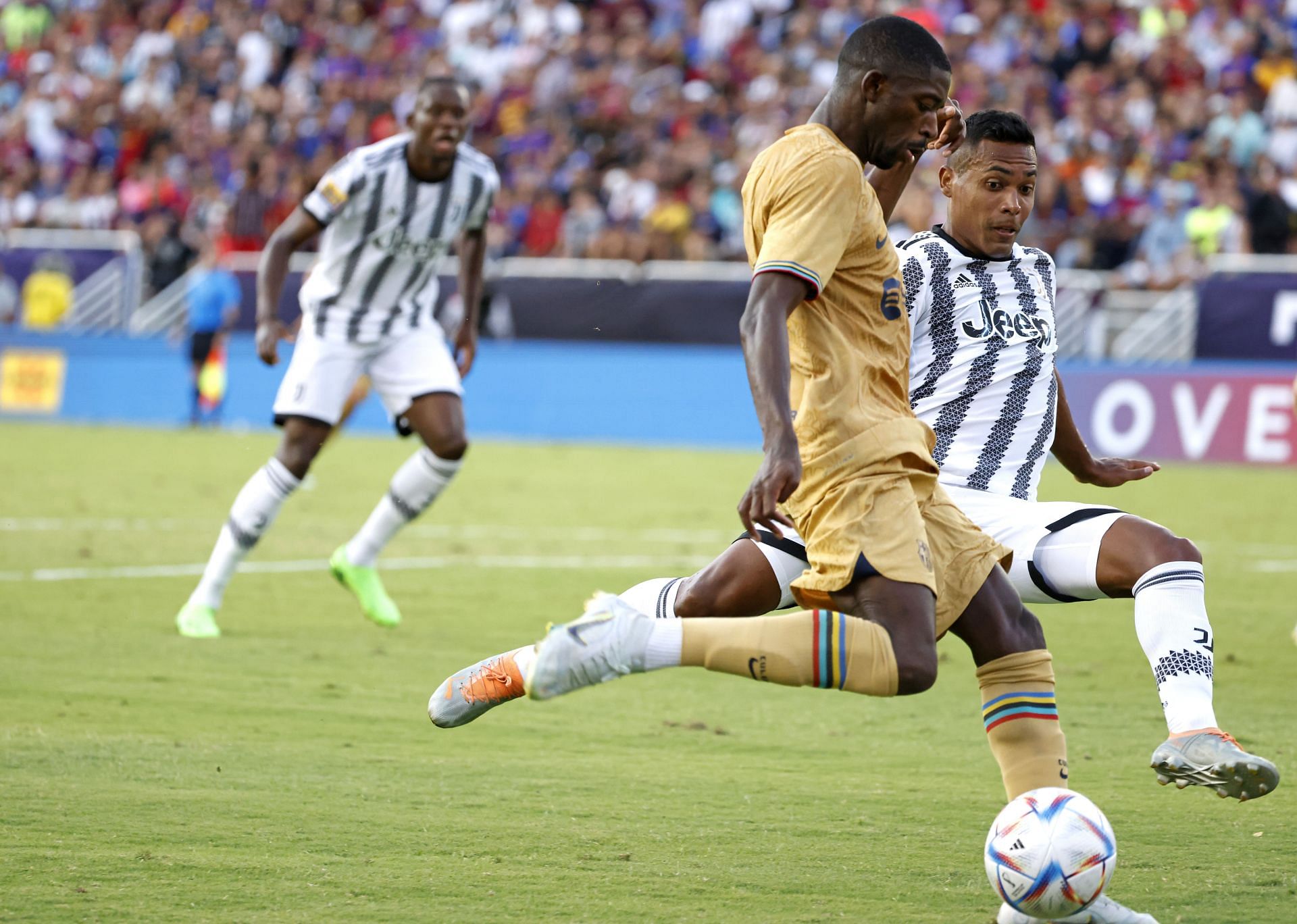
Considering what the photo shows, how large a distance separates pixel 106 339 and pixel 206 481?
8653 mm

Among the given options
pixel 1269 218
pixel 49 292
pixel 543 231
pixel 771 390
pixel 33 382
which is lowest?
pixel 33 382

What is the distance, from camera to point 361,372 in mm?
8078

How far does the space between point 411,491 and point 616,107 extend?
→ 1699cm

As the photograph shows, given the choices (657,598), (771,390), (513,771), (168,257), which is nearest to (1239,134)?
(168,257)

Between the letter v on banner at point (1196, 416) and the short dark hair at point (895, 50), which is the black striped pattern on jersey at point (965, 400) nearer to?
the short dark hair at point (895, 50)

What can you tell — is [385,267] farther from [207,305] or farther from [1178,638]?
[207,305]

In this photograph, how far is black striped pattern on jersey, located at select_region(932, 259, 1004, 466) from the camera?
16.1ft

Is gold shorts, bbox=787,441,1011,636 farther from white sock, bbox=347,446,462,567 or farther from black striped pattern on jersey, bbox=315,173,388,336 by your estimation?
black striped pattern on jersey, bbox=315,173,388,336

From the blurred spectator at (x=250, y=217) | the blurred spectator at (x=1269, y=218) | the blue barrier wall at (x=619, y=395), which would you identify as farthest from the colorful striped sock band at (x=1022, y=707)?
the blurred spectator at (x=250, y=217)

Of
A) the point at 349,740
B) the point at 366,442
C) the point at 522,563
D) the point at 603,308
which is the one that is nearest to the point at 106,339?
the point at 366,442

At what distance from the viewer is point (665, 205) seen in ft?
71.4

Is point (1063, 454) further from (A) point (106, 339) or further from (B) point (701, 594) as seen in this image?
(A) point (106, 339)

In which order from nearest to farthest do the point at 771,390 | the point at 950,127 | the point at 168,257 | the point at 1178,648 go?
the point at 771,390 → the point at 1178,648 → the point at 950,127 → the point at 168,257

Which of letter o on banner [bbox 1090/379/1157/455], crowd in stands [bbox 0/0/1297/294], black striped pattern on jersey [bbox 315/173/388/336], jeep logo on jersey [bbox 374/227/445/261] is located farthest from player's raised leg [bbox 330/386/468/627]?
letter o on banner [bbox 1090/379/1157/455]
